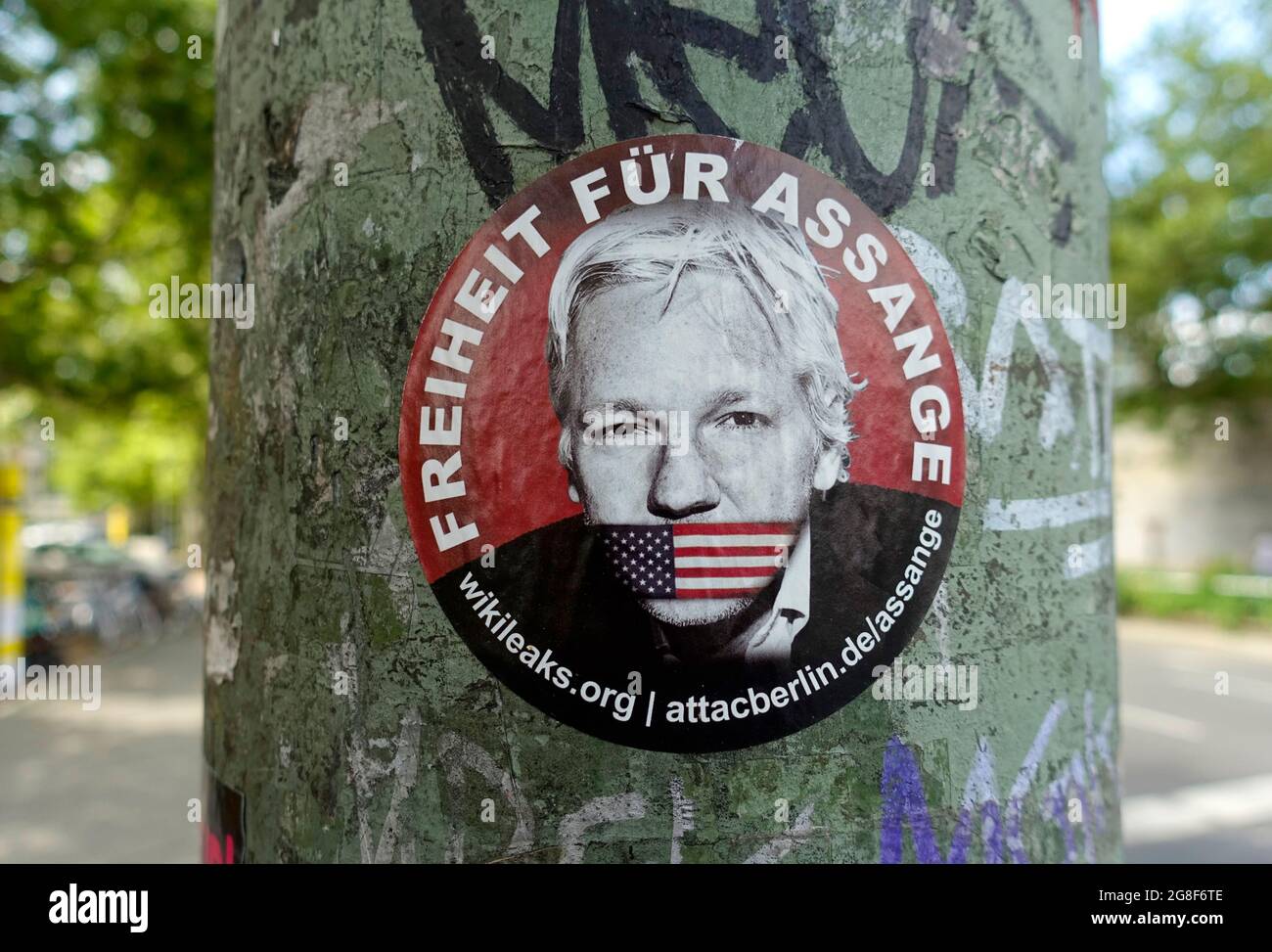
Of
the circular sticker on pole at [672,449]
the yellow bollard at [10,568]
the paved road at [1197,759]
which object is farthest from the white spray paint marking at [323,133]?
the yellow bollard at [10,568]

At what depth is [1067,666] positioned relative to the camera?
156 centimetres

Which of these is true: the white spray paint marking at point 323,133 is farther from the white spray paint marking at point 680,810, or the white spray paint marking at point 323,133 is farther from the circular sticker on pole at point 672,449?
the white spray paint marking at point 680,810

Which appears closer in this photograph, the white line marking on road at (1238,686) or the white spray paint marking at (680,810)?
the white spray paint marking at (680,810)

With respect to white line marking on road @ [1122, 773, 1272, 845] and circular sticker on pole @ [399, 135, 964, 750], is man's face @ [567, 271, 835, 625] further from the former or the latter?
white line marking on road @ [1122, 773, 1272, 845]

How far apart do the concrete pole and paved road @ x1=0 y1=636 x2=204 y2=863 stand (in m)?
5.22

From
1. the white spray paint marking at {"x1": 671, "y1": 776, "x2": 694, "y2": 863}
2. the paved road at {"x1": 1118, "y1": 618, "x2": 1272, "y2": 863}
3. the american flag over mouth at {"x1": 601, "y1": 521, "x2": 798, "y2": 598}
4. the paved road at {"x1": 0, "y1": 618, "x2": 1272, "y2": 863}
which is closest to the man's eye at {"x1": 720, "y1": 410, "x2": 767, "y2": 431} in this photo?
the american flag over mouth at {"x1": 601, "y1": 521, "x2": 798, "y2": 598}

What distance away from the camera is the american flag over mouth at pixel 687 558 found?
1.35 metres

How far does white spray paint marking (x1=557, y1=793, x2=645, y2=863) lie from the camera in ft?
4.40

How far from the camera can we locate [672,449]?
53.2 inches

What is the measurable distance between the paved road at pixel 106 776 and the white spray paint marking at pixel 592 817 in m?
5.43

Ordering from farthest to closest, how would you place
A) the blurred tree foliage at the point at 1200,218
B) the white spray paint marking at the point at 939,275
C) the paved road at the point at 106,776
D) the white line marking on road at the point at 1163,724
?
the blurred tree foliage at the point at 1200,218
the white line marking on road at the point at 1163,724
the paved road at the point at 106,776
the white spray paint marking at the point at 939,275

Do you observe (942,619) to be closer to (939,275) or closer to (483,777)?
(939,275)

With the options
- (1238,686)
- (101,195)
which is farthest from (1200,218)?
(101,195)

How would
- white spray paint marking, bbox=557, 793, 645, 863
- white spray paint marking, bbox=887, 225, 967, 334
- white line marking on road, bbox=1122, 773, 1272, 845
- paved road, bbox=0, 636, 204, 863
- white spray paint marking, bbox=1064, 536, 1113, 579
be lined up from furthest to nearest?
white line marking on road, bbox=1122, 773, 1272, 845
paved road, bbox=0, 636, 204, 863
white spray paint marking, bbox=1064, 536, 1113, 579
white spray paint marking, bbox=887, 225, 967, 334
white spray paint marking, bbox=557, 793, 645, 863
